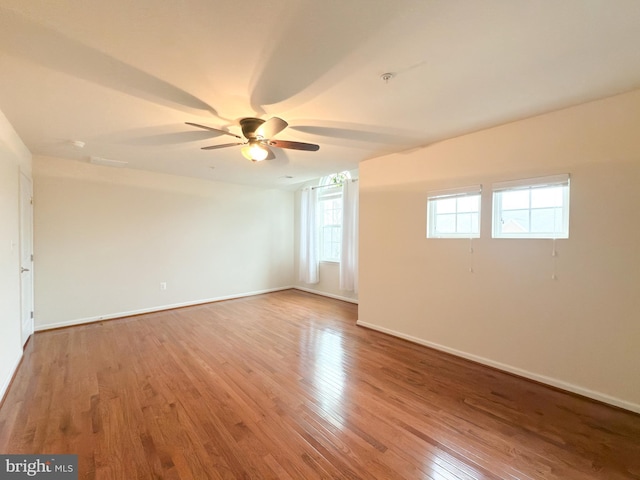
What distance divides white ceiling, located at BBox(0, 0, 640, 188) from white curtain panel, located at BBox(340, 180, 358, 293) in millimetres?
2356

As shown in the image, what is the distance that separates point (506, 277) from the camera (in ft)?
8.77

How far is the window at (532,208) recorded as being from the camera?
2402 millimetres

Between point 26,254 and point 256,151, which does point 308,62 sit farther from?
point 26,254

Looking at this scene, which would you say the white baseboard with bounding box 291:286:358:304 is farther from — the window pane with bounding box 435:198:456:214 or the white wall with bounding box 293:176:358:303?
the window pane with bounding box 435:198:456:214

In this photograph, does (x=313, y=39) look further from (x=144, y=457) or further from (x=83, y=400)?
(x=83, y=400)

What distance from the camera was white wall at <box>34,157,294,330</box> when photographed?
3.77 metres

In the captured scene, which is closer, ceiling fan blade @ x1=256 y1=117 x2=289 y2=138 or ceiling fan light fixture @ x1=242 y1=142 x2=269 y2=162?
ceiling fan blade @ x1=256 y1=117 x2=289 y2=138

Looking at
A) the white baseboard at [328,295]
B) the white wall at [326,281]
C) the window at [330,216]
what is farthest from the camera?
the window at [330,216]

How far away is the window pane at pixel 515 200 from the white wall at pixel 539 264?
5.8 inches

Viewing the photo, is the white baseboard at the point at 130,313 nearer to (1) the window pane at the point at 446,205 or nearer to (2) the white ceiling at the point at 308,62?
(2) the white ceiling at the point at 308,62

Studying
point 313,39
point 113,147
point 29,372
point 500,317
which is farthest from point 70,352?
point 500,317

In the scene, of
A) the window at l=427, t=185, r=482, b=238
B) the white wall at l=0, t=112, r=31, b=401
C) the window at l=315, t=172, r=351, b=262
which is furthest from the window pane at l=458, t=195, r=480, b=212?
the white wall at l=0, t=112, r=31, b=401

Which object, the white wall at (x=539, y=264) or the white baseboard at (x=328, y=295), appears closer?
the white wall at (x=539, y=264)

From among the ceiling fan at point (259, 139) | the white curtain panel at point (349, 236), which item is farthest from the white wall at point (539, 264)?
the ceiling fan at point (259, 139)
